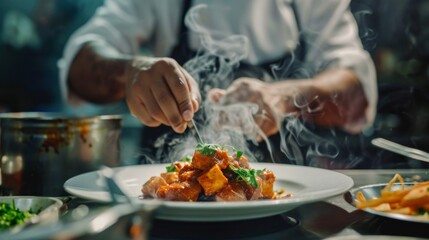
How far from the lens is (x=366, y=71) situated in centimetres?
328

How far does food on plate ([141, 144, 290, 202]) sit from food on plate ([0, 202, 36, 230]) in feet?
1.24

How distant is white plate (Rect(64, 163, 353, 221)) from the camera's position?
1005mm

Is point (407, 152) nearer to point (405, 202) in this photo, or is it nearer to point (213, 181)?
point (405, 202)

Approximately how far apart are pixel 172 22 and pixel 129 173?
1854 millimetres

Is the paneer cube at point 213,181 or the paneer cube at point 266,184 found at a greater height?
the paneer cube at point 213,181

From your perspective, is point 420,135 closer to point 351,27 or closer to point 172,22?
point 351,27

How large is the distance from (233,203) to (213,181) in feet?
0.98

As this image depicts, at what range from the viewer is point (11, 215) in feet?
3.48

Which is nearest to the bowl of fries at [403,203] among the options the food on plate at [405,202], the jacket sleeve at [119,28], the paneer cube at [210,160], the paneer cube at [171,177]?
the food on plate at [405,202]

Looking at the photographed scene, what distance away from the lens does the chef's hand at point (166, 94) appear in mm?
1606

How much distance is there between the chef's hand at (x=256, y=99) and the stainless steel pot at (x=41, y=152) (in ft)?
3.55

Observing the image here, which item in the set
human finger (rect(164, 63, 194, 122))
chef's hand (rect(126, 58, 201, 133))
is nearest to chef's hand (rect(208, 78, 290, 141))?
chef's hand (rect(126, 58, 201, 133))

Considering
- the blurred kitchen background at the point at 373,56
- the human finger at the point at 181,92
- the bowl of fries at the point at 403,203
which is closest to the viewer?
the bowl of fries at the point at 403,203

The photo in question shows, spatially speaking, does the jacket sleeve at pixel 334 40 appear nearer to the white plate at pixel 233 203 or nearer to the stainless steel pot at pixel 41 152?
the white plate at pixel 233 203
